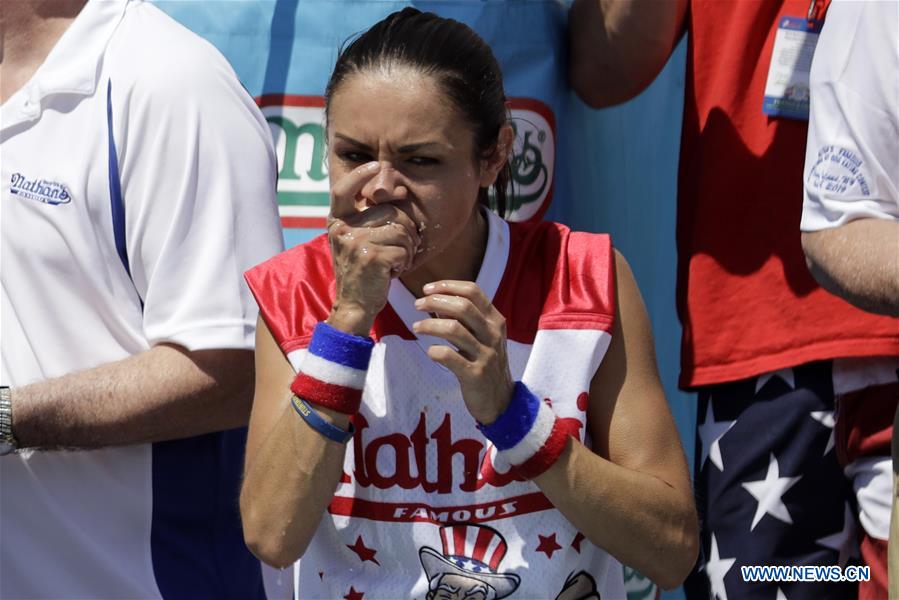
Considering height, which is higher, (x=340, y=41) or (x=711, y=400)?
(x=340, y=41)

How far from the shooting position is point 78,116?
8.63 feet

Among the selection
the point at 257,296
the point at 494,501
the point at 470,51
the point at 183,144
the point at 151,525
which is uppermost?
the point at 470,51

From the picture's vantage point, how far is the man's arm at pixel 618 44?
3.36 meters

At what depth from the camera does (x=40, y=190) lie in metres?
2.60

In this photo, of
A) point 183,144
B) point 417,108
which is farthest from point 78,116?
point 417,108

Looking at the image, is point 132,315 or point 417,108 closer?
point 417,108

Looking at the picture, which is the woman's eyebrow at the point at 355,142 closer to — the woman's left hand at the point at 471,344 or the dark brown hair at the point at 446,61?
the dark brown hair at the point at 446,61

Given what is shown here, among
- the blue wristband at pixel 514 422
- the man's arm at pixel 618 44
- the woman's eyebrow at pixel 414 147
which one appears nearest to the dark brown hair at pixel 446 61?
the woman's eyebrow at pixel 414 147

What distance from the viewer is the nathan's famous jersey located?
2299 millimetres

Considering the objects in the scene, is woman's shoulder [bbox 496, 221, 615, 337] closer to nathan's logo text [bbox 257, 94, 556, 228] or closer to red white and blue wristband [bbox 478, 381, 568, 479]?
red white and blue wristband [bbox 478, 381, 568, 479]

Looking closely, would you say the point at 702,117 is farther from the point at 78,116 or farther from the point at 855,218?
the point at 78,116

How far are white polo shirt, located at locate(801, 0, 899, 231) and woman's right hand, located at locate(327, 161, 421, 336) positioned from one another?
0.90 meters

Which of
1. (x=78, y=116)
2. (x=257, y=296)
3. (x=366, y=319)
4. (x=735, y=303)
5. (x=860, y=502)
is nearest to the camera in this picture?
(x=366, y=319)

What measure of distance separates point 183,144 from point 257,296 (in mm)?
347
